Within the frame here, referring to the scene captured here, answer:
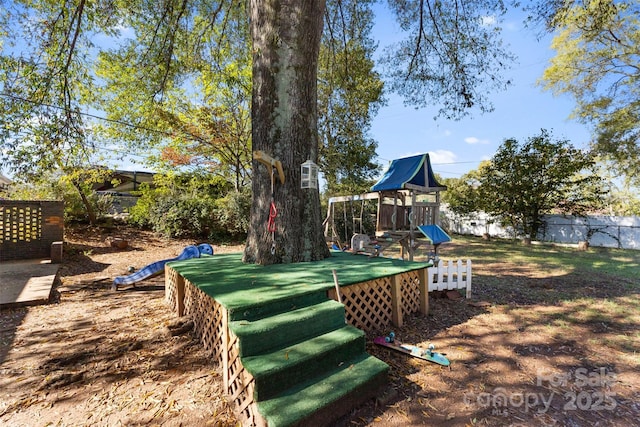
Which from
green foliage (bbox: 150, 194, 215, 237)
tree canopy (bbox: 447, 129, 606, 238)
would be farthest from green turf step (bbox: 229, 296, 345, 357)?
tree canopy (bbox: 447, 129, 606, 238)

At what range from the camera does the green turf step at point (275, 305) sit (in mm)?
2406

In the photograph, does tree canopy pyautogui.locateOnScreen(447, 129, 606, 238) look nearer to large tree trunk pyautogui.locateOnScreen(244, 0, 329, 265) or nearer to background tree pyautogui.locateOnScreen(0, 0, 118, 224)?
large tree trunk pyautogui.locateOnScreen(244, 0, 329, 265)

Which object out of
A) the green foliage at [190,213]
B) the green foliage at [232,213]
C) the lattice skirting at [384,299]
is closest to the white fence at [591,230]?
the green foliage at [232,213]

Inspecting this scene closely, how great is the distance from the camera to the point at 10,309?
4.23m

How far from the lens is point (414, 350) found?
3000 millimetres

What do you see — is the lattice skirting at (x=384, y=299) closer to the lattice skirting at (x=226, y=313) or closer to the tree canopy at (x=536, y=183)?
the lattice skirting at (x=226, y=313)

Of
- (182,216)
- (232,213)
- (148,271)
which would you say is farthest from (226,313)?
(182,216)

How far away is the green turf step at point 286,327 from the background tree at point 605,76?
52.3ft

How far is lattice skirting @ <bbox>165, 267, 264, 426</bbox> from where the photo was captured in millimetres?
2086

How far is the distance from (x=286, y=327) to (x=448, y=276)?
138 inches

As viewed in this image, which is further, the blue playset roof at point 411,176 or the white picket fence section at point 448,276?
the blue playset roof at point 411,176

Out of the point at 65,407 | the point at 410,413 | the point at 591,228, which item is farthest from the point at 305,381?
the point at 591,228

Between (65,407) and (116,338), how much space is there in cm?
120

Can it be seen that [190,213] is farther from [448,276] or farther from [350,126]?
[448,276]
